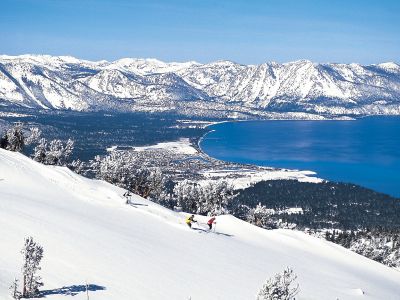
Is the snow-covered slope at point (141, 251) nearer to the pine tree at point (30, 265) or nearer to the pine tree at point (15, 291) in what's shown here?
the pine tree at point (15, 291)

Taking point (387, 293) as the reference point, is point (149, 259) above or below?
above

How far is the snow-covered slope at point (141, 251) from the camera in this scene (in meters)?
29.0

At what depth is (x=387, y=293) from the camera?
146 ft

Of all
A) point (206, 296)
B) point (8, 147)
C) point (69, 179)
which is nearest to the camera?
point (206, 296)

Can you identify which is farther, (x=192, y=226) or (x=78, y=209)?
(x=192, y=226)

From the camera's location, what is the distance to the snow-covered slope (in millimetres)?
29016

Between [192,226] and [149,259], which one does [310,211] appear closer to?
[192,226]

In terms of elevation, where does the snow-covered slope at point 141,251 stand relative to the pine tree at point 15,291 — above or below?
below

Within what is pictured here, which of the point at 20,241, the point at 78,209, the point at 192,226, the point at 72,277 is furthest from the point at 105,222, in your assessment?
the point at 72,277

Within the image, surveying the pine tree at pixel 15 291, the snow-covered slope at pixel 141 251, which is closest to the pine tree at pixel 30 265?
the pine tree at pixel 15 291

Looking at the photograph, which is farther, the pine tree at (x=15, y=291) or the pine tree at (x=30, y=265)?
the pine tree at (x=30, y=265)

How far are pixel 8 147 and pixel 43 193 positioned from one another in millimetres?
44217

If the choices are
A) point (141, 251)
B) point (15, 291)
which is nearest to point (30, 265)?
point (15, 291)

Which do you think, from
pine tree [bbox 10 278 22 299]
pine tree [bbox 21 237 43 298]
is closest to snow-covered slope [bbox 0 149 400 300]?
pine tree [bbox 10 278 22 299]
